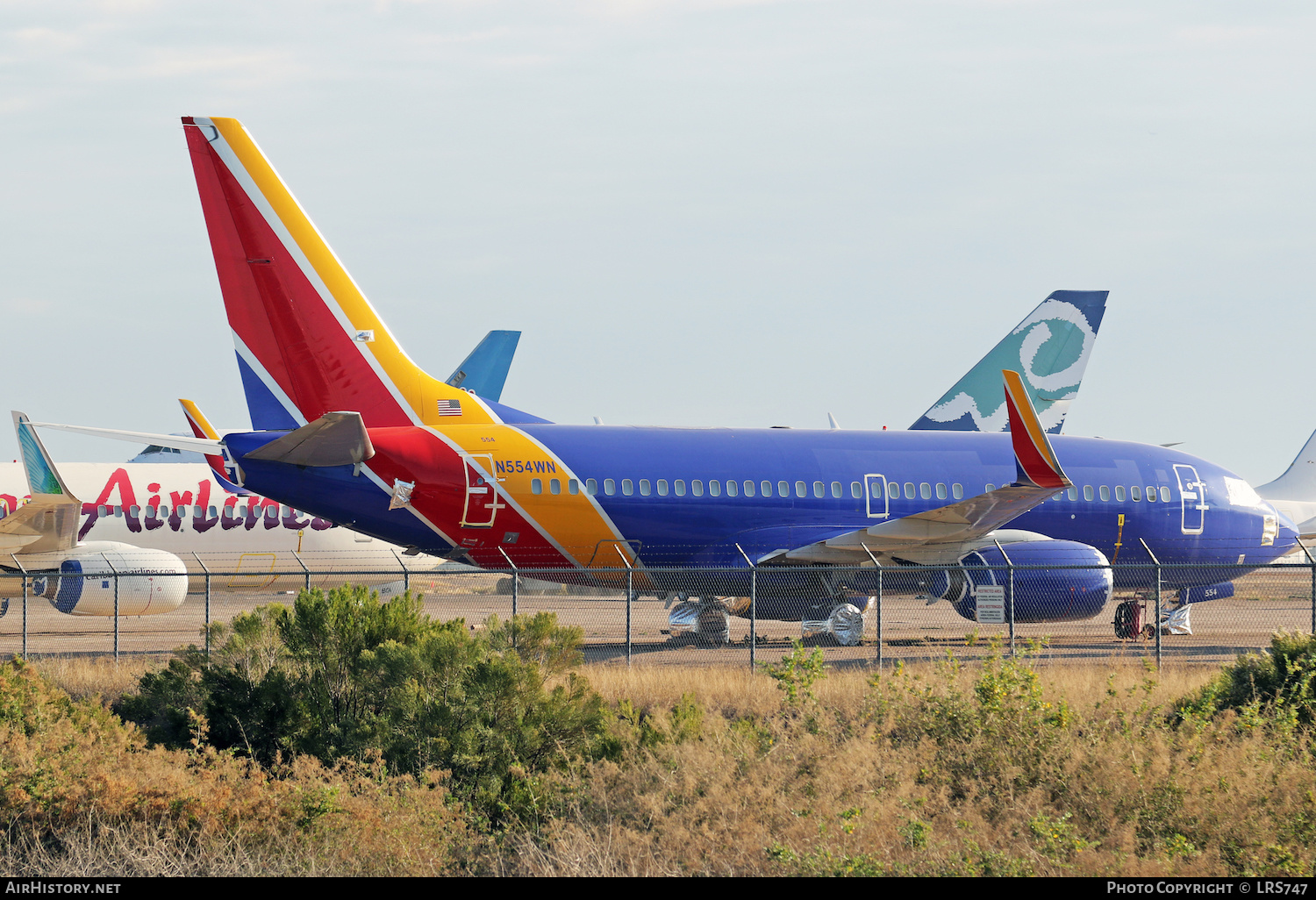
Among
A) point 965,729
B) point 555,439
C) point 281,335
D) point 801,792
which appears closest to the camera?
point 801,792

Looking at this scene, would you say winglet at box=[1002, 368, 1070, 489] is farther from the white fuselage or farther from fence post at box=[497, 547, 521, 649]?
the white fuselage

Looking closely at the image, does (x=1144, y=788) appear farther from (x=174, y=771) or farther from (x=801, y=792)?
(x=174, y=771)

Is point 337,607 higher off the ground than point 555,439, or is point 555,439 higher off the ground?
point 555,439

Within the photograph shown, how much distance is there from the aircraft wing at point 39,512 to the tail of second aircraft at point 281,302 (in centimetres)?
943

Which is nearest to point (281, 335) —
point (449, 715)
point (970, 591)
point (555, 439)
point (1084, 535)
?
point (555, 439)

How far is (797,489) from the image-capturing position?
71.5 ft

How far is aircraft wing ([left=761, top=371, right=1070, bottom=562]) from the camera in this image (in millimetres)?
18891

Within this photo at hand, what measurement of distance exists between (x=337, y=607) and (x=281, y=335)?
25.8 ft

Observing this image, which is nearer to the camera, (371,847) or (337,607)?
(371,847)

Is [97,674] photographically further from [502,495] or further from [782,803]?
→ [782,803]

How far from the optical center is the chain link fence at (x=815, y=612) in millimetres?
18500

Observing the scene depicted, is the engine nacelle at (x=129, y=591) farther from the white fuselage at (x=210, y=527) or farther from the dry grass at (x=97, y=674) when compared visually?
the dry grass at (x=97, y=674)

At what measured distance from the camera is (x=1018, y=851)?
8.33 m
